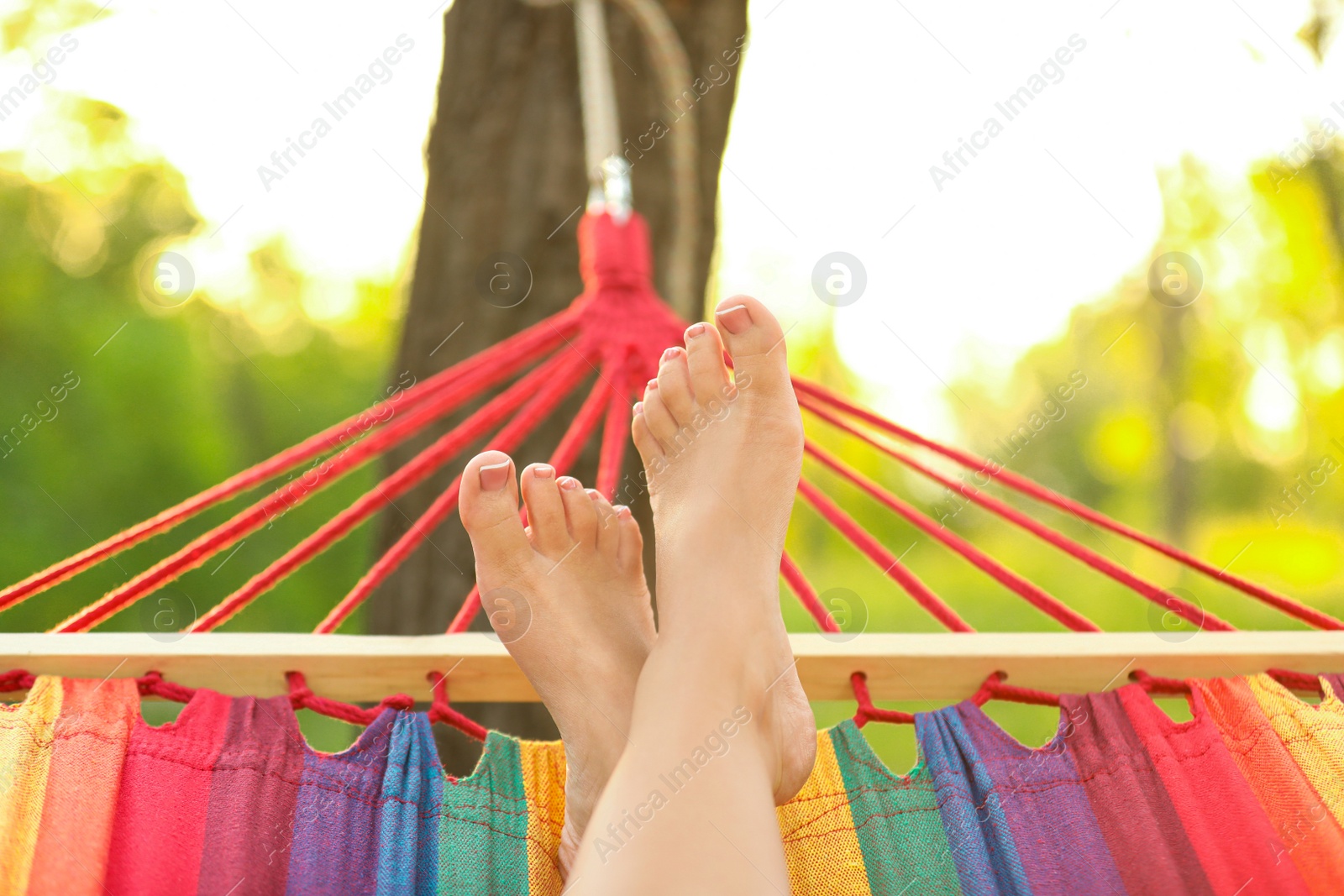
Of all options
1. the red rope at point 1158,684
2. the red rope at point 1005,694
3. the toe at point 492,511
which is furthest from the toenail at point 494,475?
the red rope at point 1158,684

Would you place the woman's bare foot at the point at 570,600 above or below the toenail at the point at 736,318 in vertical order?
below

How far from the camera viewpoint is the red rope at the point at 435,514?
0.89 m

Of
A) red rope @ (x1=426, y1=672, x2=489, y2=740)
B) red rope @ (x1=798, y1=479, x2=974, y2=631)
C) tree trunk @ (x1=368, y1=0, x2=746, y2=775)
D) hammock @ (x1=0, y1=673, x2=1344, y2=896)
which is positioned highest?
tree trunk @ (x1=368, y1=0, x2=746, y2=775)

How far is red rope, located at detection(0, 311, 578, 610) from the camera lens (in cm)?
85

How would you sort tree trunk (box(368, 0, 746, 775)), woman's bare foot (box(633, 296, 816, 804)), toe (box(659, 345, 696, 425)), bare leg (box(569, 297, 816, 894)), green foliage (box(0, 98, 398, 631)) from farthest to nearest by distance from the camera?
1. green foliage (box(0, 98, 398, 631))
2. tree trunk (box(368, 0, 746, 775))
3. toe (box(659, 345, 696, 425))
4. woman's bare foot (box(633, 296, 816, 804))
5. bare leg (box(569, 297, 816, 894))

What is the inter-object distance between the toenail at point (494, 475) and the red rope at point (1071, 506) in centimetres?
40

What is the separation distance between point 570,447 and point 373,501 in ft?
0.68

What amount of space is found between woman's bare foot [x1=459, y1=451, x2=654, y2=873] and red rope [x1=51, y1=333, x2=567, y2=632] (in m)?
0.23

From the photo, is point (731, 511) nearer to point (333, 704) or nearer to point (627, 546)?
point (627, 546)

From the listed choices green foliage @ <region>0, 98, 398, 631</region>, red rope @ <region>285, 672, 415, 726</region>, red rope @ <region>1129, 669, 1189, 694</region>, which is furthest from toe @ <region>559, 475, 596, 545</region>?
green foliage @ <region>0, 98, 398, 631</region>

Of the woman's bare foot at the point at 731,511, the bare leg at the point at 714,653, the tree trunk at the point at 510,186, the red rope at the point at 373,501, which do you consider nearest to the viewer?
the bare leg at the point at 714,653

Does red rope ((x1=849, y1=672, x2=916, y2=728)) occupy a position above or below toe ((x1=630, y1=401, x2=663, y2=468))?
below

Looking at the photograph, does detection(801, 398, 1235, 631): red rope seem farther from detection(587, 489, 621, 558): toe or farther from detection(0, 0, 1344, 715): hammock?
detection(587, 489, 621, 558): toe

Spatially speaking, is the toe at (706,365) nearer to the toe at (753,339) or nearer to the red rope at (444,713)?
the toe at (753,339)
